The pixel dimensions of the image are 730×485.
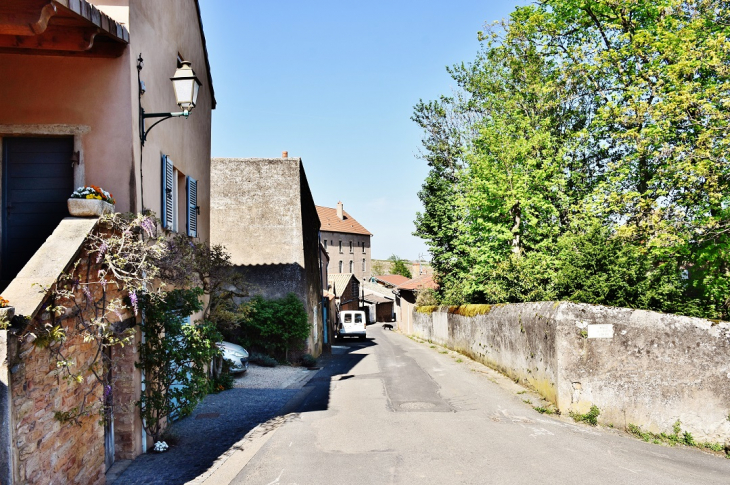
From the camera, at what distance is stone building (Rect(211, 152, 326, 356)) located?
1986 cm

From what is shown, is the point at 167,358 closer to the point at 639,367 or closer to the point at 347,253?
the point at 639,367

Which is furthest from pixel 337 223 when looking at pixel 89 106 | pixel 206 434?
pixel 89 106

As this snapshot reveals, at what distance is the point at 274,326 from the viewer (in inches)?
Result: 726

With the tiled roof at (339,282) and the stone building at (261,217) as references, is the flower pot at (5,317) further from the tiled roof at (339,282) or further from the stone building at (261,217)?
the tiled roof at (339,282)

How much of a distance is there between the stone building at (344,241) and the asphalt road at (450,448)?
5314 cm

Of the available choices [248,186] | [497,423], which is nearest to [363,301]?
[248,186]

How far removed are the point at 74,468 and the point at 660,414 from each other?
9.14m

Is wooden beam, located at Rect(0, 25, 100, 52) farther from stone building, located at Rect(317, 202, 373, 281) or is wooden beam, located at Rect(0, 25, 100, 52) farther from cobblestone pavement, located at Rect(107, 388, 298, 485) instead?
stone building, located at Rect(317, 202, 373, 281)

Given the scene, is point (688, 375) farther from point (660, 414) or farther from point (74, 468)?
point (74, 468)

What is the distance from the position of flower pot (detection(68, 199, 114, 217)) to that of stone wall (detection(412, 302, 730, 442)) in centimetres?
829

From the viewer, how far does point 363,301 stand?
59.6m

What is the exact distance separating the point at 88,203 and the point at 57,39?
2293mm

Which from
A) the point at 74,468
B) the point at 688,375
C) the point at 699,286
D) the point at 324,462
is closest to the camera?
the point at 74,468

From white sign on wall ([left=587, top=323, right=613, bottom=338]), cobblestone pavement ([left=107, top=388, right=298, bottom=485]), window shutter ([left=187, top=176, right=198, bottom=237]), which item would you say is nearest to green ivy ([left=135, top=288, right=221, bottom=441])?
cobblestone pavement ([left=107, top=388, right=298, bottom=485])
